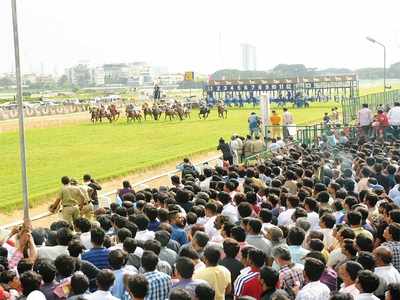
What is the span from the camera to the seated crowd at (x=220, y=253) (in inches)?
233

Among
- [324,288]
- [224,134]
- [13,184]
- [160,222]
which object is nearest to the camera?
[324,288]

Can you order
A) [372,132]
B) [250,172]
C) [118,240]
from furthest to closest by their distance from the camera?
[372,132] → [250,172] → [118,240]

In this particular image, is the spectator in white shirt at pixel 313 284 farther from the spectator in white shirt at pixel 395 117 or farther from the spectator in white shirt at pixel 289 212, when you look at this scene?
the spectator in white shirt at pixel 395 117

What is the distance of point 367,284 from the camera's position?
221 inches

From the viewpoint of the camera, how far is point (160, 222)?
9.04 m

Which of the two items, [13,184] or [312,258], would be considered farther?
[13,184]

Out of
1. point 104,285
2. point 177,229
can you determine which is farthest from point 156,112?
point 104,285

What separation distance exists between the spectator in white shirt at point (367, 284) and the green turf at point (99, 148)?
12843 mm

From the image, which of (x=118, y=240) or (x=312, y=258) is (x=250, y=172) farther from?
(x=312, y=258)

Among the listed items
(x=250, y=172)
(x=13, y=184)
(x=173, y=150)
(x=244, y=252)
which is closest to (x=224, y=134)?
(x=173, y=150)

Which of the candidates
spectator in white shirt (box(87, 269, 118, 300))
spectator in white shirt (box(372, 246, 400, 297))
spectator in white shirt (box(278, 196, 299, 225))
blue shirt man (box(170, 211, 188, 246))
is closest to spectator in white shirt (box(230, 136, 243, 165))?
spectator in white shirt (box(278, 196, 299, 225))

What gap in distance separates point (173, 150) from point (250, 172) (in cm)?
1456

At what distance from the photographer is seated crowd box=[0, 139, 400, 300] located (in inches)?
233

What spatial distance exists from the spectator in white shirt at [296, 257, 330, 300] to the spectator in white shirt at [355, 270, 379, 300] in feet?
1.07
